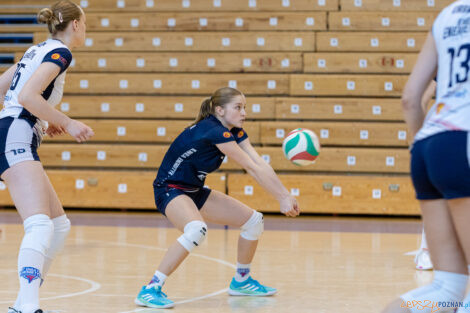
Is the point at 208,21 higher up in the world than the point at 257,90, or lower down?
higher up

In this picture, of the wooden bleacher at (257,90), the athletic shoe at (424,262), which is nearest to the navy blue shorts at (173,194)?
the athletic shoe at (424,262)

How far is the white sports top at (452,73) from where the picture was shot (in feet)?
6.06

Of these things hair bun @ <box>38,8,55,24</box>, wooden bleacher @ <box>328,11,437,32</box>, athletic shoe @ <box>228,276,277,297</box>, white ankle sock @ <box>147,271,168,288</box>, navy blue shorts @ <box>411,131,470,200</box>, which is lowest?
athletic shoe @ <box>228,276,277,297</box>

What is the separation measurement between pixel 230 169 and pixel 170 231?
1954mm

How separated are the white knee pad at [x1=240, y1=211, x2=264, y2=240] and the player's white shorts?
129 centimetres

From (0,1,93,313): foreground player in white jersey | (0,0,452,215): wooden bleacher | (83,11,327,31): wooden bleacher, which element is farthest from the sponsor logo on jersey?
(83,11,327,31): wooden bleacher

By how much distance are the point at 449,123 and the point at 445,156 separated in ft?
0.32

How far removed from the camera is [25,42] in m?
10.5

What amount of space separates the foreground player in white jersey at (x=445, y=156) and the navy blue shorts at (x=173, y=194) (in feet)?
5.88

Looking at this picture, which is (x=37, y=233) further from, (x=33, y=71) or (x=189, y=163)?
(x=189, y=163)

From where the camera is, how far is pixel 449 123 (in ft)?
6.07

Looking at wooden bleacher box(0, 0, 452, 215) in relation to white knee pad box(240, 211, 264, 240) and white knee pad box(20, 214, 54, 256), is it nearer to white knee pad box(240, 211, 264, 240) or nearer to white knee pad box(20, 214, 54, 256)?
white knee pad box(240, 211, 264, 240)

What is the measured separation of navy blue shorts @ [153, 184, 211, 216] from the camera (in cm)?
355

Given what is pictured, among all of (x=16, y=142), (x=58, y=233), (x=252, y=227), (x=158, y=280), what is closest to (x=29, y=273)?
(x=58, y=233)
